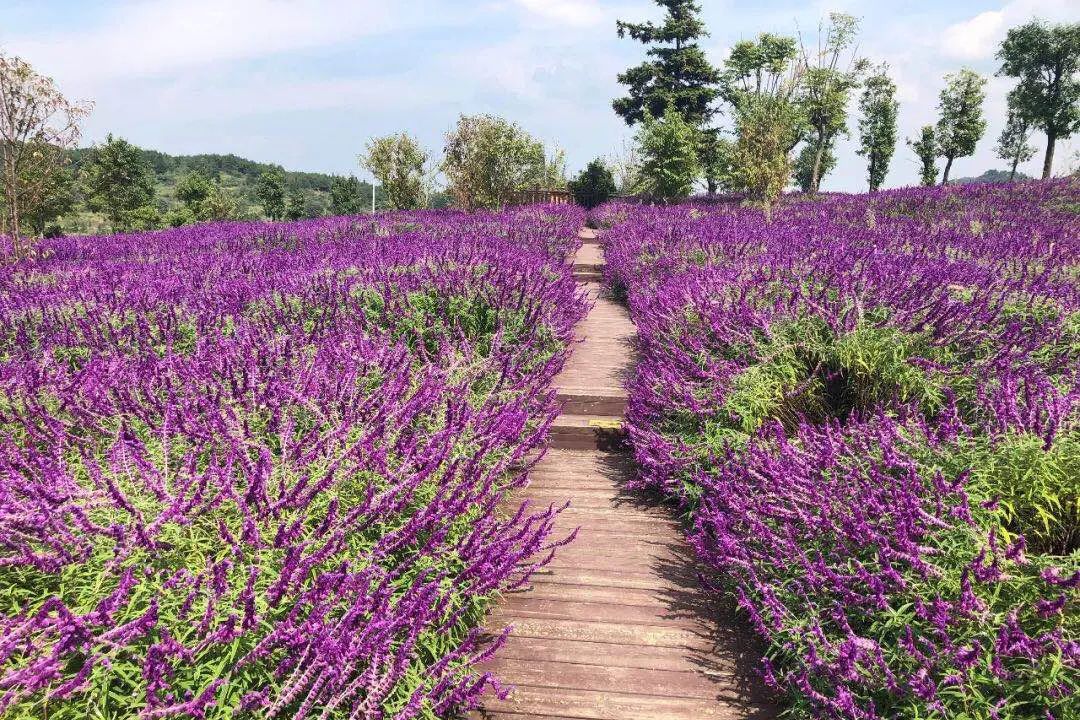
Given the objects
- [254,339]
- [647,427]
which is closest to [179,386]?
[254,339]

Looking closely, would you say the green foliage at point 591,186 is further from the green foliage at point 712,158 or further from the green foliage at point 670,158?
the green foliage at point 670,158

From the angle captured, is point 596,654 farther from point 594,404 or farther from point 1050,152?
point 1050,152

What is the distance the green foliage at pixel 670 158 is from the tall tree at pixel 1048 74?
104 ft

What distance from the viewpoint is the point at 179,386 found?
10.2 feet

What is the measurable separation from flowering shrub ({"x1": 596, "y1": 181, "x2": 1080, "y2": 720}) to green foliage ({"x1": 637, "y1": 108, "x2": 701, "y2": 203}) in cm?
2271

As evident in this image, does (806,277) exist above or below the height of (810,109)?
below

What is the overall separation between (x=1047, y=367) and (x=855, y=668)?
2.73 m

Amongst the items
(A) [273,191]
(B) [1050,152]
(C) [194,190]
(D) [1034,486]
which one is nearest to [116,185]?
(C) [194,190]

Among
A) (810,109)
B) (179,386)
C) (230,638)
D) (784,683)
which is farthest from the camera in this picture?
(810,109)

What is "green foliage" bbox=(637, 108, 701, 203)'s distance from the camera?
27016mm


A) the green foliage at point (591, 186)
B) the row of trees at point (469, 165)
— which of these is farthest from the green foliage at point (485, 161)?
the green foliage at point (591, 186)

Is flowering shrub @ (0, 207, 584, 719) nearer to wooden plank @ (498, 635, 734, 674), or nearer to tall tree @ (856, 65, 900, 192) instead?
wooden plank @ (498, 635, 734, 674)

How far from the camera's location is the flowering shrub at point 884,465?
1.85 metres

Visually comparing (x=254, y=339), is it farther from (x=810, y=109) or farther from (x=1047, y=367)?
(x=810, y=109)
